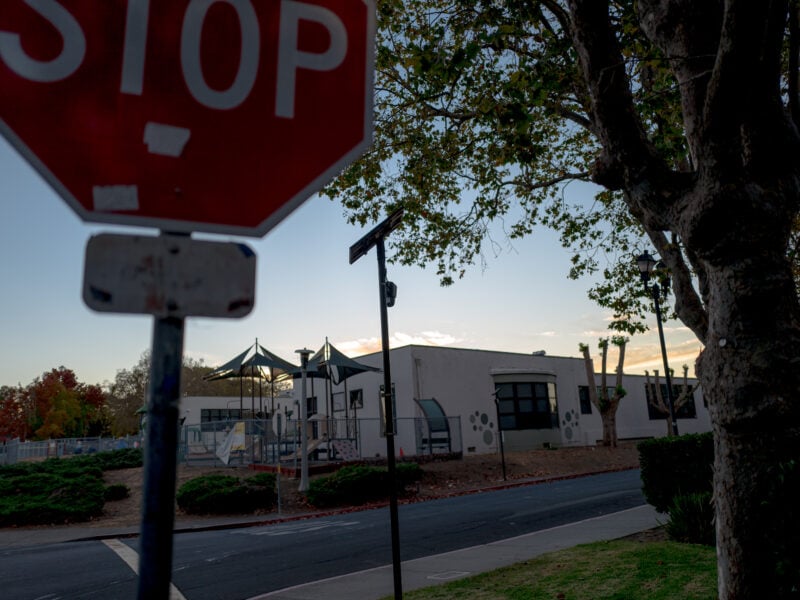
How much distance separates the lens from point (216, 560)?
398 inches

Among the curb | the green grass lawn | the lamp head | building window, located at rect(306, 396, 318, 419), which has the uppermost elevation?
the lamp head

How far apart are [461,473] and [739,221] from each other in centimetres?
1916

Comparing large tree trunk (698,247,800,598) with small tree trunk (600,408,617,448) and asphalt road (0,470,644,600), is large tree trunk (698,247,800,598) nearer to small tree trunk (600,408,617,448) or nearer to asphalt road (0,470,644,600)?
asphalt road (0,470,644,600)

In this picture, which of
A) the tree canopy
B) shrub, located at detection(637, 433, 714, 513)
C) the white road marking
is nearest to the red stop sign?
the tree canopy

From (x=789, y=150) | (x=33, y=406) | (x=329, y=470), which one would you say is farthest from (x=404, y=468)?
(x=33, y=406)

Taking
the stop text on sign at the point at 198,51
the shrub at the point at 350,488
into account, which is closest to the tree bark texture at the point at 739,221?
the stop text on sign at the point at 198,51

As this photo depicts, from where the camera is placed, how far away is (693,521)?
28.5 feet

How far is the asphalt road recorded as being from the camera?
8477 mm

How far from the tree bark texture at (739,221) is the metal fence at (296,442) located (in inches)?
634

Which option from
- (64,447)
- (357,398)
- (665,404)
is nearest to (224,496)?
(357,398)

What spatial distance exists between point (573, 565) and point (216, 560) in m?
5.80

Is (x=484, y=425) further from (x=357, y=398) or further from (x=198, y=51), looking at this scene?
(x=198, y=51)

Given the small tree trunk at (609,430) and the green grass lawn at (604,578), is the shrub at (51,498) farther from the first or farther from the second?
the small tree trunk at (609,430)

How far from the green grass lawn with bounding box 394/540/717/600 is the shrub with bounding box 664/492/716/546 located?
1.69 ft
